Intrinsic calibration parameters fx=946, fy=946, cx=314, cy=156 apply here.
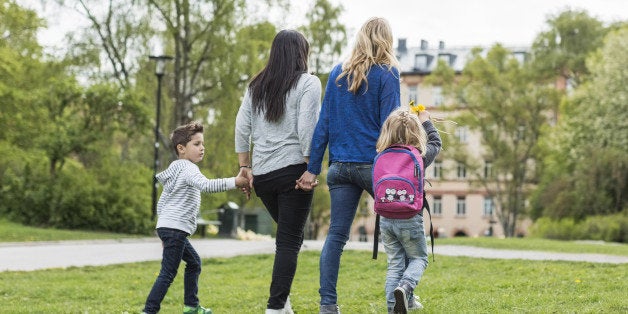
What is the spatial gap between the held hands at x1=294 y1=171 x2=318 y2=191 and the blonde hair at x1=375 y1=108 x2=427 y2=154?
0.51 meters

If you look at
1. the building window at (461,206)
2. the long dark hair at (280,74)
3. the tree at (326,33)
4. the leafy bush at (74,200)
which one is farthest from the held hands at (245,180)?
the building window at (461,206)

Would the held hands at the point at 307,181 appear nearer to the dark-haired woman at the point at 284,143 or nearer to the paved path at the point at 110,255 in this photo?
the dark-haired woman at the point at 284,143

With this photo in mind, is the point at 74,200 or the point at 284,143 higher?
the point at 284,143

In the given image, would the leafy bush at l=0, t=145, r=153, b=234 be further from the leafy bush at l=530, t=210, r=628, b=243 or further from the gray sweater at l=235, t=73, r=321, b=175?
the gray sweater at l=235, t=73, r=321, b=175

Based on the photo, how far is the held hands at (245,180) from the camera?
673 cm

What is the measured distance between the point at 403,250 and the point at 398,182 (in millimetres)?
642

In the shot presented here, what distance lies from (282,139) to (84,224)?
25615 millimetres

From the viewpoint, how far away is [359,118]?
22.0 ft

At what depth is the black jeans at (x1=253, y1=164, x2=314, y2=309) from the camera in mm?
6648

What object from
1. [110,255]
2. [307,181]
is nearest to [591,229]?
[110,255]

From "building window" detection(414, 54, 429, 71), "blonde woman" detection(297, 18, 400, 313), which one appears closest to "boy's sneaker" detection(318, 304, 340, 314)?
"blonde woman" detection(297, 18, 400, 313)

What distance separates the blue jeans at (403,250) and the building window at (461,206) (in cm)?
7721

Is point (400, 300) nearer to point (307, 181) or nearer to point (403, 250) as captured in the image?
point (403, 250)

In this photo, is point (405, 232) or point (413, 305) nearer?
point (405, 232)
